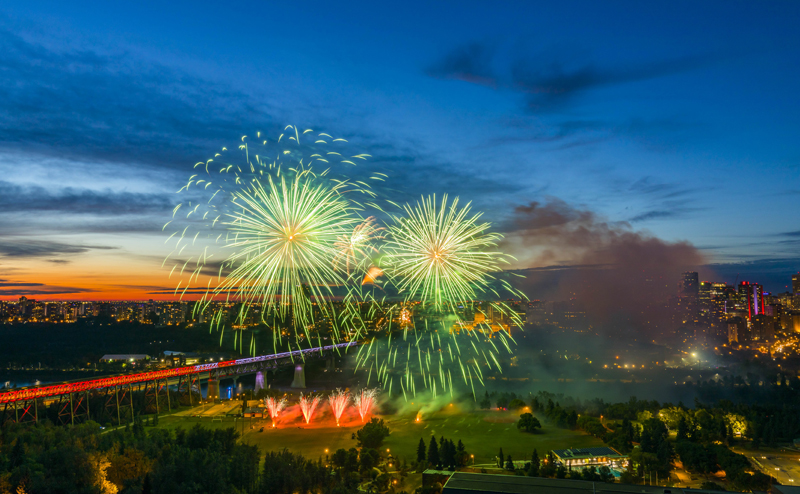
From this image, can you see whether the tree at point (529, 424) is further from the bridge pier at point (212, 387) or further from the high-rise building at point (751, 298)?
the high-rise building at point (751, 298)

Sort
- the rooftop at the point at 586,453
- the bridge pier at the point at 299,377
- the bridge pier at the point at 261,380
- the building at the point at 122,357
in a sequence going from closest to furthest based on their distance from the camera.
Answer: the rooftop at the point at 586,453 → the bridge pier at the point at 261,380 → the bridge pier at the point at 299,377 → the building at the point at 122,357

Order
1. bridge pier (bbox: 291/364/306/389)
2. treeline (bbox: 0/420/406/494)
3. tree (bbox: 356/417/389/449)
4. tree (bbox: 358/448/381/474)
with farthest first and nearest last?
bridge pier (bbox: 291/364/306/389) → tree (bbox: 356/417/389/449) → tree (bbox: 358/448/381/474) → treeline (bbox: 0/420/406/494)

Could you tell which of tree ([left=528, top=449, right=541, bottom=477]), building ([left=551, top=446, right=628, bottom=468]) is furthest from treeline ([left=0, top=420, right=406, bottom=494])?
building ([left=551, top=446, right=628, bottom=468])

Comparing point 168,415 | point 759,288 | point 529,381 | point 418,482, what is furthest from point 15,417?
point 759,288

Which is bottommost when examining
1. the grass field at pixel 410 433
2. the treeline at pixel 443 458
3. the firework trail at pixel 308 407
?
the grass field at pixel 410 433

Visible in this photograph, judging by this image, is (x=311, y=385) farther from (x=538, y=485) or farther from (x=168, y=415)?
(x=538, y=485)

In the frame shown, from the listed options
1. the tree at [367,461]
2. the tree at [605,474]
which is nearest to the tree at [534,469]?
the tree at [605,474]

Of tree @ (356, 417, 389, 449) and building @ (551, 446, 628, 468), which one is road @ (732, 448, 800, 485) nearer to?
building @ (551, 446, 628, 468)
